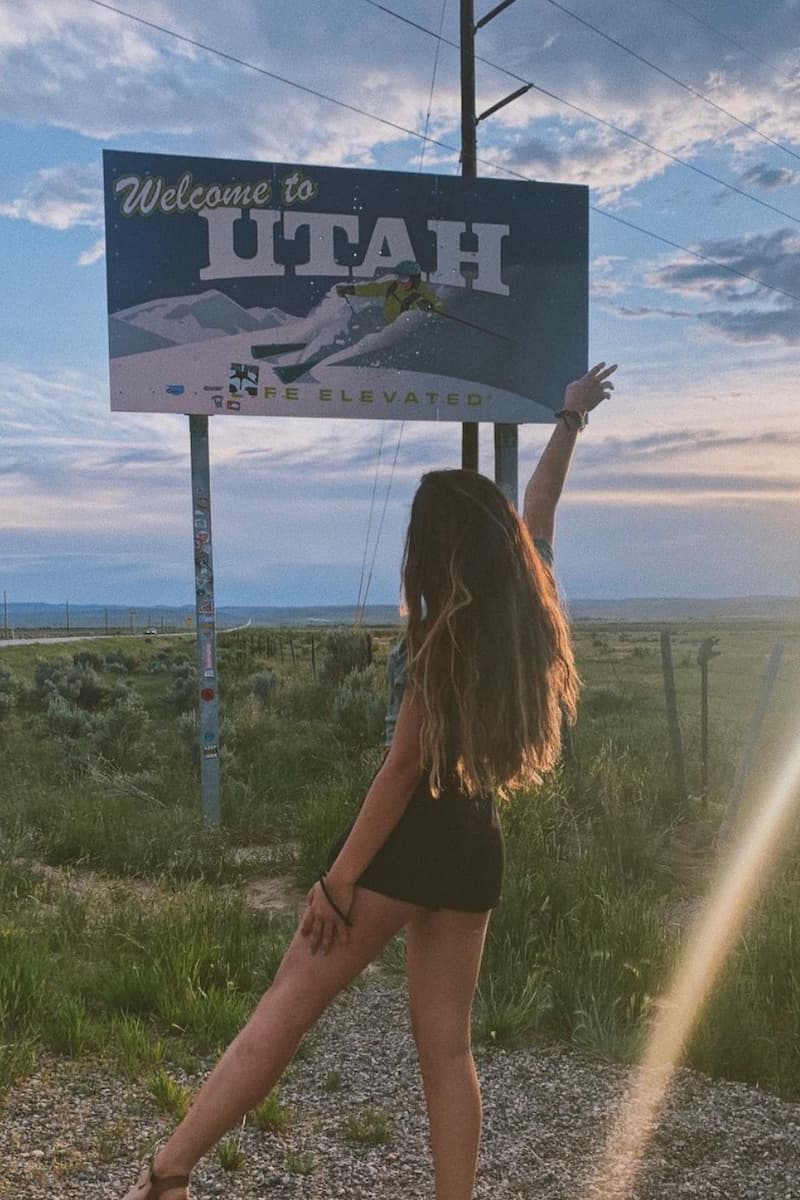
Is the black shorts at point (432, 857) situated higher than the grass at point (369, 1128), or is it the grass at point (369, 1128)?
the black shorts at point (432, 857)

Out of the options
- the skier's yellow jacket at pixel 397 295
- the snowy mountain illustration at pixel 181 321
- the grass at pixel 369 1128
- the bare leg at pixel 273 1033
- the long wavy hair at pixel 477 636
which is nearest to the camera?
the long wavy hair at pixel 477 636

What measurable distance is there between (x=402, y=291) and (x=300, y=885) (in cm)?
502

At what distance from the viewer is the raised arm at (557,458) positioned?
290 cm

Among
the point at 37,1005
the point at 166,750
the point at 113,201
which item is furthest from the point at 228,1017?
the point at 166,750

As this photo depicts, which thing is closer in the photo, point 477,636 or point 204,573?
point 477,636

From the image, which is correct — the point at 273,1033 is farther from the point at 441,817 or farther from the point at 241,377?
the point at 241,377

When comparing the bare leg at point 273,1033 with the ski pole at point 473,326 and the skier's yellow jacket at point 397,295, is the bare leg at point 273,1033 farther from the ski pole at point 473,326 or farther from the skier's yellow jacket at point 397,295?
the ski pole at point 473,326

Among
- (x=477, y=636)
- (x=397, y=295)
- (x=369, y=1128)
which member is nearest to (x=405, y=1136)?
(x=369, y=1128)

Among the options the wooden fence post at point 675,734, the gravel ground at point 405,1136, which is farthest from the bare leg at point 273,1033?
the wooden fence post at point 675,734

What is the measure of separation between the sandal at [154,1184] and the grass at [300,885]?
67 centimetres

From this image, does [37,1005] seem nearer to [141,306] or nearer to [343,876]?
[343,876]

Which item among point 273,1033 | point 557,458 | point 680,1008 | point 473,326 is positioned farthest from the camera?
point 473,326

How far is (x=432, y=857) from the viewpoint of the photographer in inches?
87.2

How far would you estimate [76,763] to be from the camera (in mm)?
10023
